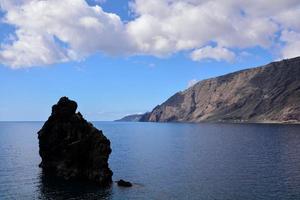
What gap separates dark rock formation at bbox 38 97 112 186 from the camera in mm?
91750

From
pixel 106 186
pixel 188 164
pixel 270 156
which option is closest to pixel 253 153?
pixel 270 156

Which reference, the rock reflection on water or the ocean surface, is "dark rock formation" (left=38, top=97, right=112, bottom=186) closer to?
the rock reflection on water

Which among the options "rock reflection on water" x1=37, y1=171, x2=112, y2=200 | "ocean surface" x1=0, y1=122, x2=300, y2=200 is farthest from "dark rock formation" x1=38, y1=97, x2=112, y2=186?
"ocean surface" x1=0, y1=122, x2=300, y2=200

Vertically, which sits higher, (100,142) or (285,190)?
(100,142)

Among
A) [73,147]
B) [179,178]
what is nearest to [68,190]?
[73,147]

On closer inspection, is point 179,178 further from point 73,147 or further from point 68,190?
point 68,190

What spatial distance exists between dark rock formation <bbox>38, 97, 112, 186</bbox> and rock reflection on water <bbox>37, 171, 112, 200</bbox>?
3532 millimetres

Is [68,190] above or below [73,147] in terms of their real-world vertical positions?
below

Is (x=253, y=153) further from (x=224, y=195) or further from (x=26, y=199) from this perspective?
(x=26, y=199)

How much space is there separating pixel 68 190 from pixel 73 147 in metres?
16.6

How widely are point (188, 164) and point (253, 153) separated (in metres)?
32.4

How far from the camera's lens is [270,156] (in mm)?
130875

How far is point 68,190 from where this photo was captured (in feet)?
268

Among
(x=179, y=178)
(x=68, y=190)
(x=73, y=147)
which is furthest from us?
(x=73, y=147)
